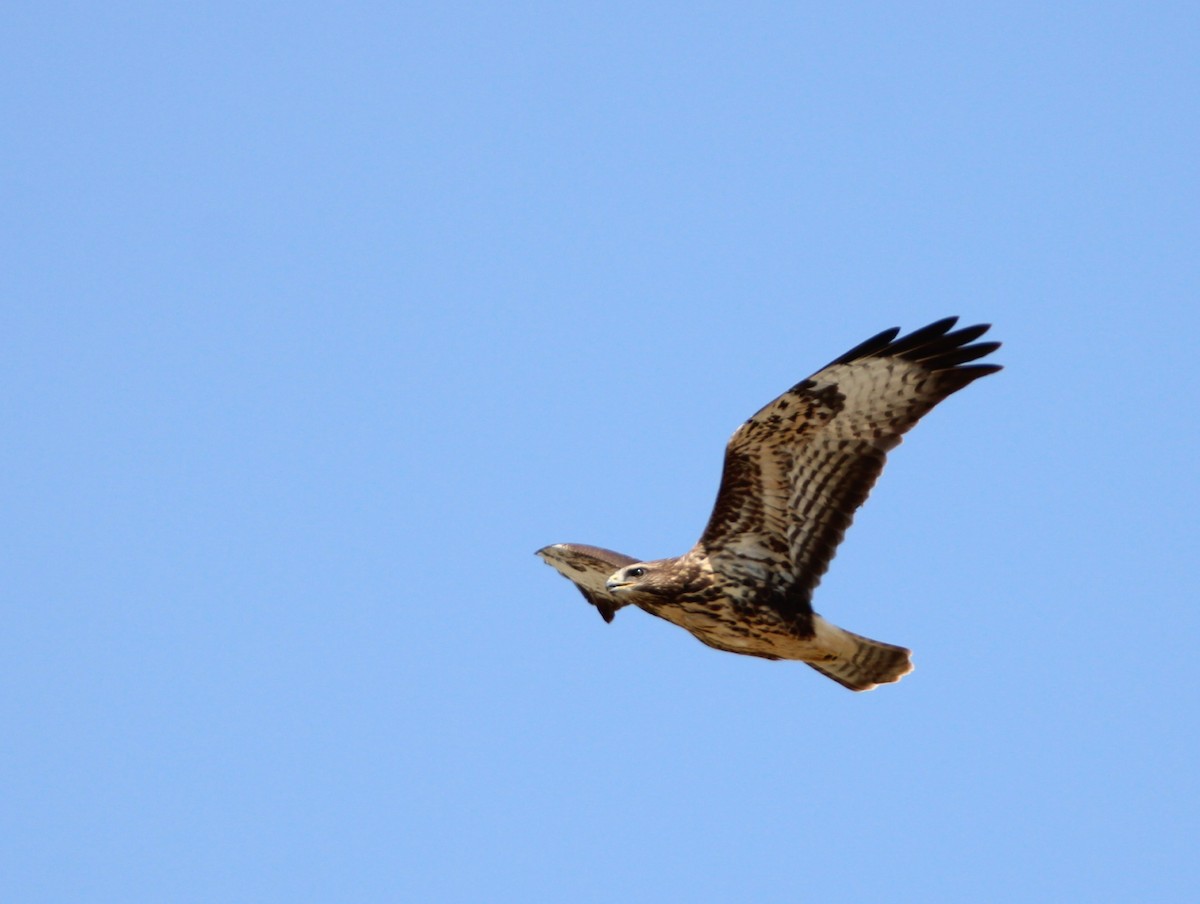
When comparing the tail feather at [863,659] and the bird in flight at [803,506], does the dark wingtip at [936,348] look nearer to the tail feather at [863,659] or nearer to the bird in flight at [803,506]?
the bird in flight at [803,506]

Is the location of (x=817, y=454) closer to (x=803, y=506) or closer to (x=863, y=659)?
(x=803, y=506)

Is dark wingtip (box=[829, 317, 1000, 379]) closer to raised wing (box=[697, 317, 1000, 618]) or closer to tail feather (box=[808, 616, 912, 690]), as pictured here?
raised wing (box=[697, 317, 1000, 618])

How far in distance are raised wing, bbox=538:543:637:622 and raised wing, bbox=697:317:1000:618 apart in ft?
5.27

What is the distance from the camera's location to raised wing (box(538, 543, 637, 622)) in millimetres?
13213

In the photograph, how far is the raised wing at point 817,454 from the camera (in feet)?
37.0

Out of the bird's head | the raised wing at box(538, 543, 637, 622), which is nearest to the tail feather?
the bird's head

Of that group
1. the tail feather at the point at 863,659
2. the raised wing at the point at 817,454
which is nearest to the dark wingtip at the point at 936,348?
the raised wing at the point at 817,454

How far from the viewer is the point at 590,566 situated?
1346 centimetres

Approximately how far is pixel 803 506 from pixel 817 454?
0.33 metres

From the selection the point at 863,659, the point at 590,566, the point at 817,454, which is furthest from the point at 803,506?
the point at 590,566

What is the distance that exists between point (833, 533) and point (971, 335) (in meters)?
1.42

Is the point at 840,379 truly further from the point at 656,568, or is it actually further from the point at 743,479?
the point at 656,568

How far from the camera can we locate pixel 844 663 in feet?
38.7

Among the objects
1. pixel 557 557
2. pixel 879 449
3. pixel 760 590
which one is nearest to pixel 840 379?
pixel 879 449
